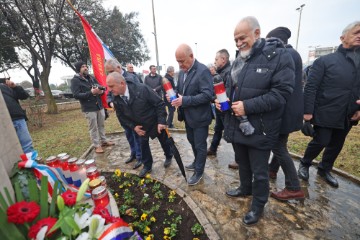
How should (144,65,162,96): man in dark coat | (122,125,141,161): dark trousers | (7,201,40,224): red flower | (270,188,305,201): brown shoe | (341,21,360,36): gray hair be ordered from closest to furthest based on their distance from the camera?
(7,201,40,224): red flower → (341,21,360,36): gray hair → (270,188,305,201): brown shoe → (122,125,141,161): dark trousers → (144,65,162,96): man in dark coat

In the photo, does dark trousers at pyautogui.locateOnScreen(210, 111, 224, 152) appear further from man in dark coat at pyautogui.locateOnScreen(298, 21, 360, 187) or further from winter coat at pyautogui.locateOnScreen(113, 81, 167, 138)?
man in dark coat at pyautogui.locateOnScreen(298, 21, 360, 187)

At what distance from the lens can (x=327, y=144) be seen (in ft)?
9.73

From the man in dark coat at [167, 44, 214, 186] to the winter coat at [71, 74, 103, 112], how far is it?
2.42 m

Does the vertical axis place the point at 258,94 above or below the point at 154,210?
above

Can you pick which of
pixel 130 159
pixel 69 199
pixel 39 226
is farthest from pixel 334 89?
pixel 130 159

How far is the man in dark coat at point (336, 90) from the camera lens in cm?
263

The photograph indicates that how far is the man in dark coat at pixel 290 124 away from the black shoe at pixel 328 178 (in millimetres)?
788

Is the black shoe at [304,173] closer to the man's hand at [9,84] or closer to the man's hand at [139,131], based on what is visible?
the man's hand at [139,131]

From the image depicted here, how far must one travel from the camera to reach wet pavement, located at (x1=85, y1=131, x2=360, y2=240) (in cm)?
227

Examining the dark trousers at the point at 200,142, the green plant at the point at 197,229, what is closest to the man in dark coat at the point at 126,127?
the dark trousers at the point at 200,142

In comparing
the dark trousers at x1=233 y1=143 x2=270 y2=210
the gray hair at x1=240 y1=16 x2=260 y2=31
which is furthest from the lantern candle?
the gray hair at x1=240 y1=16 x2=260 y2=31

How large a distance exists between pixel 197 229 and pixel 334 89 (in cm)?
256

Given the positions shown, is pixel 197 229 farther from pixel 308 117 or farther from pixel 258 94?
pixel 308 117

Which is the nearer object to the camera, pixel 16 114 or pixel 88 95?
pixel 16 114
